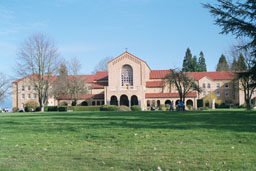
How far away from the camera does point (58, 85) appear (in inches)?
2889

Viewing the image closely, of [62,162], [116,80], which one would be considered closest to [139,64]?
[116,80]

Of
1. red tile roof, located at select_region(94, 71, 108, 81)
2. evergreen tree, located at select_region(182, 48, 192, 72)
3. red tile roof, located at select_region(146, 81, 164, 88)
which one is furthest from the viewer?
evergreen tree, located at select_region(182, 48, 192, 72)

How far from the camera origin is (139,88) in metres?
71.6

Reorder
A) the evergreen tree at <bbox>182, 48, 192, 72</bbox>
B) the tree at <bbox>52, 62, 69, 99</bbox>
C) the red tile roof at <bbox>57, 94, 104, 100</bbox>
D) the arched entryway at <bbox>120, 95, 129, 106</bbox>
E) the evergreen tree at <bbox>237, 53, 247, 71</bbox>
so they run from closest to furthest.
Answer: the evergreen tree at <bbox>237, 53, 247, 71</bbox> < the tree at <bbox>52, 62, 69, 99</bbox> < the arched entryway at <bbox>120, 95, 129, 106</bbox> < the red tile roof at <bbox>57, 94, 104, 100</bbox> < the evergreen tree at <bbox>182, 48, 192, 72</bbox>

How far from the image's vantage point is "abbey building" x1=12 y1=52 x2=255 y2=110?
235 feet

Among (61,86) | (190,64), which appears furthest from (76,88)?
(190,64)

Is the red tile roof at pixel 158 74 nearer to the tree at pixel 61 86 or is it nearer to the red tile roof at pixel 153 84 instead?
the red tile roof at pixel 153 84

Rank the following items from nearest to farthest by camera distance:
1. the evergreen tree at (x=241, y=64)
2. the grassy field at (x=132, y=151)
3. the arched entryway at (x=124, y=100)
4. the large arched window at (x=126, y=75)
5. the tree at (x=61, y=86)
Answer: the grassy field at (x=132, y=151) < the evergreen tree at (x=241, y=64) < the tree at (x=61, y=86) < the arched entryway at (x=124, y=100) < the large arched window at (x=126, y=75)

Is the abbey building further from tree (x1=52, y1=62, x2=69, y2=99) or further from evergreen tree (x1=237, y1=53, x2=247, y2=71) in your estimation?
evergreen tree (x1=237, y1=53, x2=247, y2=71)

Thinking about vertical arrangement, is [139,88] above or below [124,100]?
above

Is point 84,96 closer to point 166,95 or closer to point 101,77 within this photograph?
point 101,77

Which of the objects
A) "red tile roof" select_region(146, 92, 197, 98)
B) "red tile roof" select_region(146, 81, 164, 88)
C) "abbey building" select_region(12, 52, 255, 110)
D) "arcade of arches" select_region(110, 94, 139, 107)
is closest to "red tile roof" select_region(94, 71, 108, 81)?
"abbey building" select_region(12, 52, 255, 110)

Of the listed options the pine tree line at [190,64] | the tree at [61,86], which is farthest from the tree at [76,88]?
the pine tree line at [190,64]

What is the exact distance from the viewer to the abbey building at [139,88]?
71.8m
